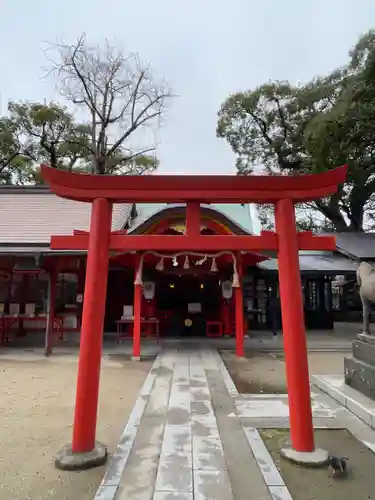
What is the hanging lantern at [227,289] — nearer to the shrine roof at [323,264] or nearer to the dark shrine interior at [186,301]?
the dark shrine interior at [186,301]

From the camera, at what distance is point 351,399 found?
18.7ft

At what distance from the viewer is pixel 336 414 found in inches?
219

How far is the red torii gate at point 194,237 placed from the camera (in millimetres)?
4188

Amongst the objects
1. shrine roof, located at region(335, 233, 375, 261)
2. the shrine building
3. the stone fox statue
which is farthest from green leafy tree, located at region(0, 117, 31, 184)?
the stone fox statue

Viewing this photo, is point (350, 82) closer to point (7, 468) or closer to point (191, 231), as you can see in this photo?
point (191, 231)

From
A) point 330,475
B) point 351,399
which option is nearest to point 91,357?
point 330,475

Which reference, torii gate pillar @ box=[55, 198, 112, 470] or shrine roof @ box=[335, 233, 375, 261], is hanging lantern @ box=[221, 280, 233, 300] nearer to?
shrine roof @ box=[335, 233, 375, 261]

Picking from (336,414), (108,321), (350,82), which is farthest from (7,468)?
(350,82)

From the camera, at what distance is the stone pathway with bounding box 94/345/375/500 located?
3.32m

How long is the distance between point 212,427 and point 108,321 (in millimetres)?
11247

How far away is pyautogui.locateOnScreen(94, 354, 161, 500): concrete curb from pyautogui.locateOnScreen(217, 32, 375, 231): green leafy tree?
45.8 feet

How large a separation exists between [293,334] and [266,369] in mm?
5156

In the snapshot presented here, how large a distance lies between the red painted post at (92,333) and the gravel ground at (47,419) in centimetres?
41

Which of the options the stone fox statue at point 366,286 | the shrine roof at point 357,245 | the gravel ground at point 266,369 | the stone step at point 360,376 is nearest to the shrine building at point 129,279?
the shrine roof at point 357,245
